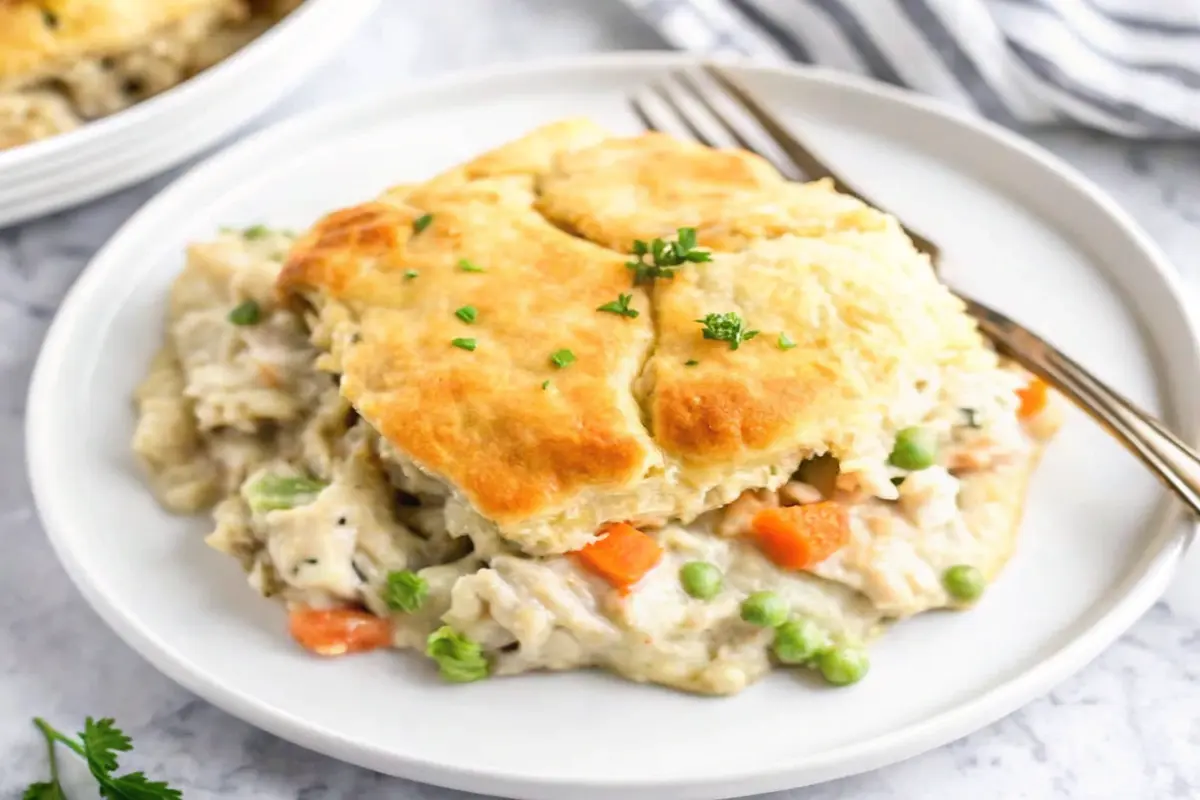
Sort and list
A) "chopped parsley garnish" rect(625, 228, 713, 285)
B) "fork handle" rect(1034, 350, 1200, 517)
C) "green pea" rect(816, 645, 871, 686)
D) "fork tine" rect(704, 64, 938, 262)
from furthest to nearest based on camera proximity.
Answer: "fork tine" rect(704, 64, 938, 262) → "chopped parsley garnish" rect(625, 228, 713, 285) → "fork handle" rect(1034, 350, 1200, 517) → "green pea" rect(816, 645, 871, 686)

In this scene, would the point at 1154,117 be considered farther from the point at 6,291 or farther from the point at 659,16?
the point at 6,291

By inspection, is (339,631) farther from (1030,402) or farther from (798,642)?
(1030,402)

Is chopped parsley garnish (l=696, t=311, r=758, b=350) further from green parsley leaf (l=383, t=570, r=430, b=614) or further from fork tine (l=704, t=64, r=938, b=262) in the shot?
fork tine (l=704, t=64, r=938, b=262)

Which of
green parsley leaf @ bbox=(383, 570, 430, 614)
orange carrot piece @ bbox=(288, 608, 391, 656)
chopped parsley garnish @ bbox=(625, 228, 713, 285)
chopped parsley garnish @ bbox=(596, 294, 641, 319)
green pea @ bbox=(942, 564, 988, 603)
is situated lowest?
orange carrot piece @ bbox=(288, 608, 391, 656)

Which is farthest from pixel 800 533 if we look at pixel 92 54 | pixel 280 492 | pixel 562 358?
pixel 92 54

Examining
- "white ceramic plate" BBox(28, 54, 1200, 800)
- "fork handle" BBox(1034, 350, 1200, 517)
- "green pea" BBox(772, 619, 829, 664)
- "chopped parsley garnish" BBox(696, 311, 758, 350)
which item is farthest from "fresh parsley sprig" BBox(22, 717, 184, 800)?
"fork handle" BBox(1034, 350, 1200, 517)

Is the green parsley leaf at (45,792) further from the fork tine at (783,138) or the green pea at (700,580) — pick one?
the fork tine at (783,138)

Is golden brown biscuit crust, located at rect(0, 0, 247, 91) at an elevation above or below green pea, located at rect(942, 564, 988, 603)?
below

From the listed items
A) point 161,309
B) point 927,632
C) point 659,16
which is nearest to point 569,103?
point 659,16

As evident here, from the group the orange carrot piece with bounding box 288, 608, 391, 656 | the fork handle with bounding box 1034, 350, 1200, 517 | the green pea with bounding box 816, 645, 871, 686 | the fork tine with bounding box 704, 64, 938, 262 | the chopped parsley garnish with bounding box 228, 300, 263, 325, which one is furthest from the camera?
the fork tine with bounding box 704, 64, 938, 262
